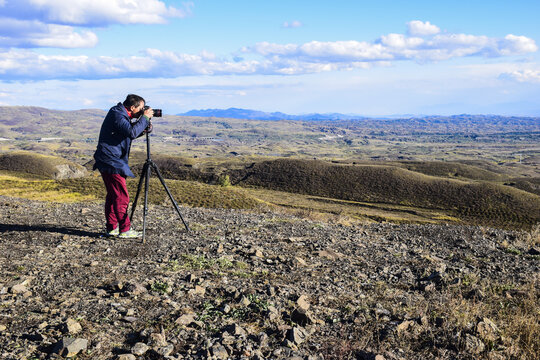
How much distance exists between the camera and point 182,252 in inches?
387

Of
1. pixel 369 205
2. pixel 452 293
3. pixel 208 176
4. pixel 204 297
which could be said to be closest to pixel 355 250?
pixel 452 293

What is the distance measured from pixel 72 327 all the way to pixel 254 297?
9.80ft

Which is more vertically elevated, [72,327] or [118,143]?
[118,143]

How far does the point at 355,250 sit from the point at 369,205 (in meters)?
69.3

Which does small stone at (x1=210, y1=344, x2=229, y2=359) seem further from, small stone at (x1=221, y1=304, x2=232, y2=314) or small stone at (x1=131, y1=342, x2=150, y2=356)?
small stone at (x1=221, y1=304, x2=232, y2=314)

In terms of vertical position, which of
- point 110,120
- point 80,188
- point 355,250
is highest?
point 110,120

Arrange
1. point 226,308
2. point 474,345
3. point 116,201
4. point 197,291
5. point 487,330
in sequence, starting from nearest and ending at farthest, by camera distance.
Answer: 1. point 474,345
2. point 487,330
3. point 226,308
4. point 197,291
5. point 116,201

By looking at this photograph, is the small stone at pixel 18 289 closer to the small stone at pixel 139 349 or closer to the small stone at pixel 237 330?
the small stone at pixel 139 349

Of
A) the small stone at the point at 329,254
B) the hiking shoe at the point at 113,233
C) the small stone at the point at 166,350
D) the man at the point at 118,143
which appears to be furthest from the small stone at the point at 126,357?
the hiking shoe at the point at 113,233

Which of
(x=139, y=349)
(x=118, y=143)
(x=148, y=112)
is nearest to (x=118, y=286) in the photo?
(x=139, y=349)

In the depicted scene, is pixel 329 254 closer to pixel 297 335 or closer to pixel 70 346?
pixel 297 335

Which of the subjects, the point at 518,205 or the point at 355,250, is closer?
the point at 355,250

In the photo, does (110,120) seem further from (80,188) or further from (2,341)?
(80,188)

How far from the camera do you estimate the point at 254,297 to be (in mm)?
6934
